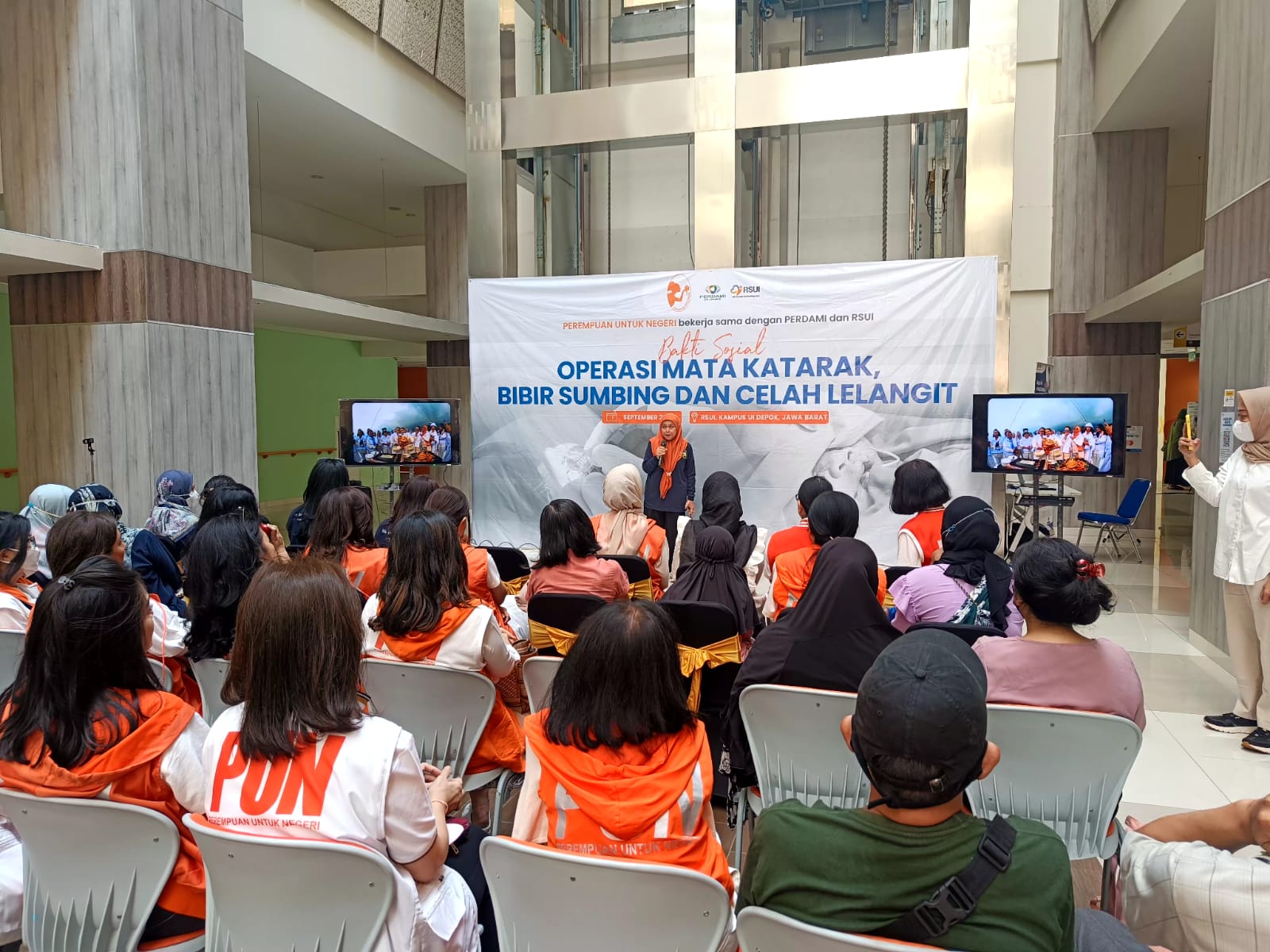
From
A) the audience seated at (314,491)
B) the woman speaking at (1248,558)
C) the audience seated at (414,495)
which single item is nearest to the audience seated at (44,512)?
the audience seated at (314,491)

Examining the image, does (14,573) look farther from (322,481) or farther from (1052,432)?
(1052,432)

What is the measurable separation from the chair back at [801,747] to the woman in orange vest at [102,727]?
1330mm

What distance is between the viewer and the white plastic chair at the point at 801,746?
210 centimetres

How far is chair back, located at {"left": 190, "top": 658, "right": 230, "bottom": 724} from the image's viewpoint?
8.07ft

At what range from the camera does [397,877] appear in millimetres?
1367

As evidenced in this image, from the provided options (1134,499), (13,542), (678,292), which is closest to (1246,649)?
(1134,499)

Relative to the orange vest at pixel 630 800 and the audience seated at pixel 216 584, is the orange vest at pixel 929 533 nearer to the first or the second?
the orange vest at pixel 630 800

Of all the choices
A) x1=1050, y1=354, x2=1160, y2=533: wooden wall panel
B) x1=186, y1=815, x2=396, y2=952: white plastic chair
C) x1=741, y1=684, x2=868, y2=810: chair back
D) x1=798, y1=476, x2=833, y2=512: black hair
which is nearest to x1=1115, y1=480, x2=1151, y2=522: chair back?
x1=1050, y1=354, x2=1160, y2=533: wooden wall panel

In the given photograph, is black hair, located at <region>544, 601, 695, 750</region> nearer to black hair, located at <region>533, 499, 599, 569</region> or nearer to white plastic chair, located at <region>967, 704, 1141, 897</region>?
white plastic chair, located at <region>967, 704, 1141, 897</region>

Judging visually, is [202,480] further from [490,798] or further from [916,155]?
[916,155]

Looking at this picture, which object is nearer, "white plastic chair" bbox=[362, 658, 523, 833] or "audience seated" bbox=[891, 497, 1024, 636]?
"white plastic chair" bbox=[362, 658, 523, 833]

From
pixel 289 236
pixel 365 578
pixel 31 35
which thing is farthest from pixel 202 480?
pixel 289 236

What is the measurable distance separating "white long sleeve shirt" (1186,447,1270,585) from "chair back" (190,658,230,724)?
14.0 ft

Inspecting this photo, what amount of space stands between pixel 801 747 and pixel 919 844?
3.87 ft
